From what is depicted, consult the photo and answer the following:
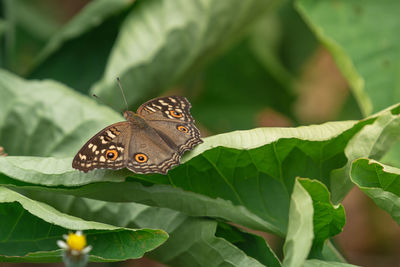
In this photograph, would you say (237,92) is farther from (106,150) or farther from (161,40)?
(106,150)

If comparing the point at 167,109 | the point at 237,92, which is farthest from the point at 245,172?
the point at 237,92

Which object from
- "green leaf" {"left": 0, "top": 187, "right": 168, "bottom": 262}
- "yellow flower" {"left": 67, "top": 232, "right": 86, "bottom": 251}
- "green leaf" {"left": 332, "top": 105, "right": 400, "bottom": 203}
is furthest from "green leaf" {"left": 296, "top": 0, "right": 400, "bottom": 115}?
"yellow flower" {"left": 67, "top": 232, "right": 86, "bottom": 251}

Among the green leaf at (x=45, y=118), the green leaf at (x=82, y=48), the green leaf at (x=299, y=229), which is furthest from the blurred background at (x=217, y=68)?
the green leaf at (x=299, y=229)

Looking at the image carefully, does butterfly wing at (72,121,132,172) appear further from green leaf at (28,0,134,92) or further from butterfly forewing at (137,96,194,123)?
green leaf at (28,0,134,92)

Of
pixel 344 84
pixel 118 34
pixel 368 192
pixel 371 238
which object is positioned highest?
pixel 118 34

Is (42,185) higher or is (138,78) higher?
(138,78)

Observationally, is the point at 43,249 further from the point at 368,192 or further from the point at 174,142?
the point at 368,192

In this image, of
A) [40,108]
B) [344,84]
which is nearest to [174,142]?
[40,108]
